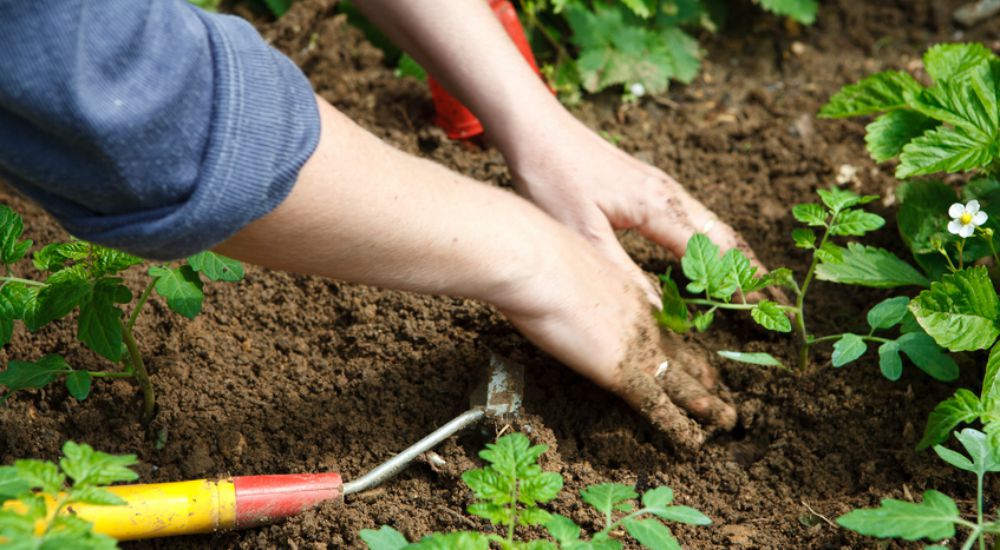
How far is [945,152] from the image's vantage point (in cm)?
183

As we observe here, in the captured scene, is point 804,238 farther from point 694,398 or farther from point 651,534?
point 651,534

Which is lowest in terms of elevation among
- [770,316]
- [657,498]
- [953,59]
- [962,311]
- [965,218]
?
[657,498]

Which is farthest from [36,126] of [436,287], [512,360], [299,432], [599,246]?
[599,246]

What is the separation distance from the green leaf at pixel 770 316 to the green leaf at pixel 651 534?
0.50 metres

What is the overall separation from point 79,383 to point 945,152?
163 centimetres

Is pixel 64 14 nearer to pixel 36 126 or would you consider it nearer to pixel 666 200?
pixel 36 126

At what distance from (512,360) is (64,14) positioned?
3.57ft

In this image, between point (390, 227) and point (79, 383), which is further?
point (79, 383)

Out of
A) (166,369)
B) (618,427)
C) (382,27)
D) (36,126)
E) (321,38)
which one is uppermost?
(36,126)

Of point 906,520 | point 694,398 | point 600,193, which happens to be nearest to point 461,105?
point 600,193

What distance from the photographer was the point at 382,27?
2.19m

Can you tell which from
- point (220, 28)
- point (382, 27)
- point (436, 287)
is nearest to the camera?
point (220, 28)

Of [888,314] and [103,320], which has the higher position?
[888,314]

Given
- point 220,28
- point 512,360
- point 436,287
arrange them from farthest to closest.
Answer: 1. point 512,360
2. point 436,287
3. point 220,28
